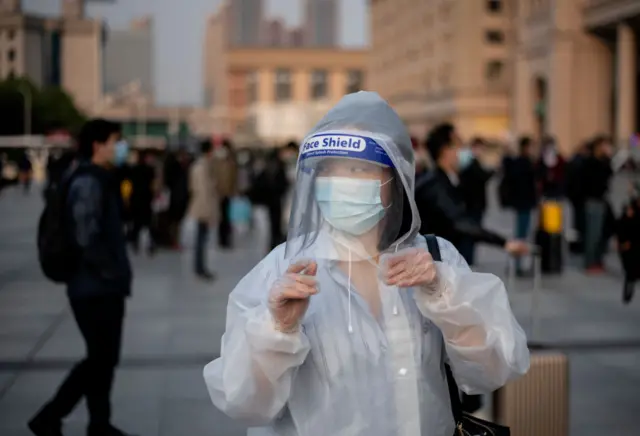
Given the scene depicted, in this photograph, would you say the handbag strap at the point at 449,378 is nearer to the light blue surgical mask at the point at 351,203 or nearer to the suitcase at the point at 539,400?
the light blue surgical mask at the point at 351,203

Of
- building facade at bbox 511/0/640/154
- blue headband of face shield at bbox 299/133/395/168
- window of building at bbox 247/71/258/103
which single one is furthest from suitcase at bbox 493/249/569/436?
window of building at bbox 247/71/258/103

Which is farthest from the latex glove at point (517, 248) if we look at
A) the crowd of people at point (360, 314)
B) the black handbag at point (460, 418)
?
the crowd of people at point (360, 314)

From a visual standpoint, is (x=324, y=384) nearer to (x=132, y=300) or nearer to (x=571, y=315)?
(x=571, y=315)

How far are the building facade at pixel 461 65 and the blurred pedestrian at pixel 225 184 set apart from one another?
2079 inches

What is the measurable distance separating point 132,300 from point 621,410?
6488 mm

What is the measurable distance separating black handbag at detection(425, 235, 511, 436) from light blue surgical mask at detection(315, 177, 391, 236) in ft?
0.78

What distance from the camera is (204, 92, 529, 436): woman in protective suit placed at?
2.52 m

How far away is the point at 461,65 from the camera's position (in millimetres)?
73688

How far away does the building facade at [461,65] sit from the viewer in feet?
240

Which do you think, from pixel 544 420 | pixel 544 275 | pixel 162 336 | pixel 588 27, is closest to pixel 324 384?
pixel 544 420

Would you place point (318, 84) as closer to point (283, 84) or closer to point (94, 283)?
point (283, 84)

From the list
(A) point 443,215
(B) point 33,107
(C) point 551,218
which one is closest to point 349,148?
(A) point 443,215

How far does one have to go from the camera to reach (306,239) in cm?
264

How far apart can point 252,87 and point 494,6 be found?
9068 centimetres
